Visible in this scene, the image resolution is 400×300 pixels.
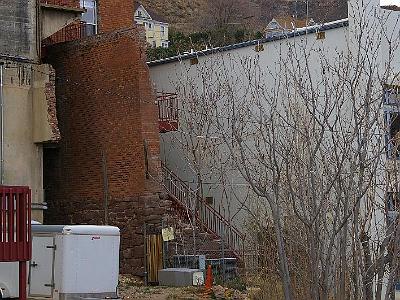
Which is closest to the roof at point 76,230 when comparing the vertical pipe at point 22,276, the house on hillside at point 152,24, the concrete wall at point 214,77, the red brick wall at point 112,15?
the vertical pipe at point 22,276

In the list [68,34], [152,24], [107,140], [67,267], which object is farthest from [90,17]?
[152,24]

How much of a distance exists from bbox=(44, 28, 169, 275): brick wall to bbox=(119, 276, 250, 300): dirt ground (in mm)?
2362

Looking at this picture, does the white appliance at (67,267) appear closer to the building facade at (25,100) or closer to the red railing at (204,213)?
the building facade at (25,100)

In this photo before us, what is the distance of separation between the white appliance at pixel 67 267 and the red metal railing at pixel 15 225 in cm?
493

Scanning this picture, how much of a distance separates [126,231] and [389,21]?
10.5 m

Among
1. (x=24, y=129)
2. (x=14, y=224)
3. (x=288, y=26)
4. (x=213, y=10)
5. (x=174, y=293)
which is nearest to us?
(x=14, y=224)

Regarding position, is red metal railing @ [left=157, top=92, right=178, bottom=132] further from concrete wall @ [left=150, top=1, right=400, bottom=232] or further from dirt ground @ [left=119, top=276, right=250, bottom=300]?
dirt ground @ [left=119, top=276, right=250, bottom=300]

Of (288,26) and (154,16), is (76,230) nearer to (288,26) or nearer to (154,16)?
(288,26)

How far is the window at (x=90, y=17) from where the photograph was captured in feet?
104

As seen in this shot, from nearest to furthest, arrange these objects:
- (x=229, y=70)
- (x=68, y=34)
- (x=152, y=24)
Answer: (x=229, y=70) < (x=68, y=34) < (x=152, y=24)

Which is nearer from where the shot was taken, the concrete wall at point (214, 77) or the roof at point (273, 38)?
the roof at point (273, 38)

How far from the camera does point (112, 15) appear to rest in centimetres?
3241

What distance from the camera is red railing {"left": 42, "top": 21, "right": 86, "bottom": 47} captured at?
3055 cm

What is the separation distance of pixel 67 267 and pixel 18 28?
11.1 m
